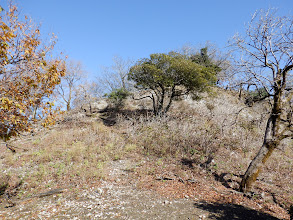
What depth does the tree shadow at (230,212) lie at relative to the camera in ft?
14.6

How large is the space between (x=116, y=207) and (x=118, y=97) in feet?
46.8

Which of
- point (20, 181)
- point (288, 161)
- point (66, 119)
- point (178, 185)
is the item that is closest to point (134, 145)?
point (178, 185)

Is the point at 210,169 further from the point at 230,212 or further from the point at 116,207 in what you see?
the point at 116,207

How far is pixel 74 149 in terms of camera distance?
9.07 m

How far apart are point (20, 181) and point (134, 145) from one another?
5.15 m

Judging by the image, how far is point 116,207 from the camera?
4914 millimetres

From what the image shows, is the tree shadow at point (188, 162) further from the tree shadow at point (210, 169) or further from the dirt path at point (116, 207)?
the dirt path at point (116, 207)

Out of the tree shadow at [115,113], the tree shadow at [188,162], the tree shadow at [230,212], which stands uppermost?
the tree shadow at [115,113]

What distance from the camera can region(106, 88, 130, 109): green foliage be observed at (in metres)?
18.4

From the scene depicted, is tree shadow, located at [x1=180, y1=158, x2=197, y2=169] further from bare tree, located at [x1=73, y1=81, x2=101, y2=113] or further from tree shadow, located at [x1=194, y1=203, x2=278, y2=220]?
bare tree, located at [x1=73, y1=81, x2=101, y2=113]

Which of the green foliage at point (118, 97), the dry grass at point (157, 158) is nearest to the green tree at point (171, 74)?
the dry grass at point (157, 158)

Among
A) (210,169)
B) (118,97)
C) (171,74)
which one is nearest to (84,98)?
(118,97)

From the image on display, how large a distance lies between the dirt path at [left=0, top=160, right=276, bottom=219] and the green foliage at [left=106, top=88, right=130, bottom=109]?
13.0 meters

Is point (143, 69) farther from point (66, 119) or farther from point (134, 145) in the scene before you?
point (66, 119)
